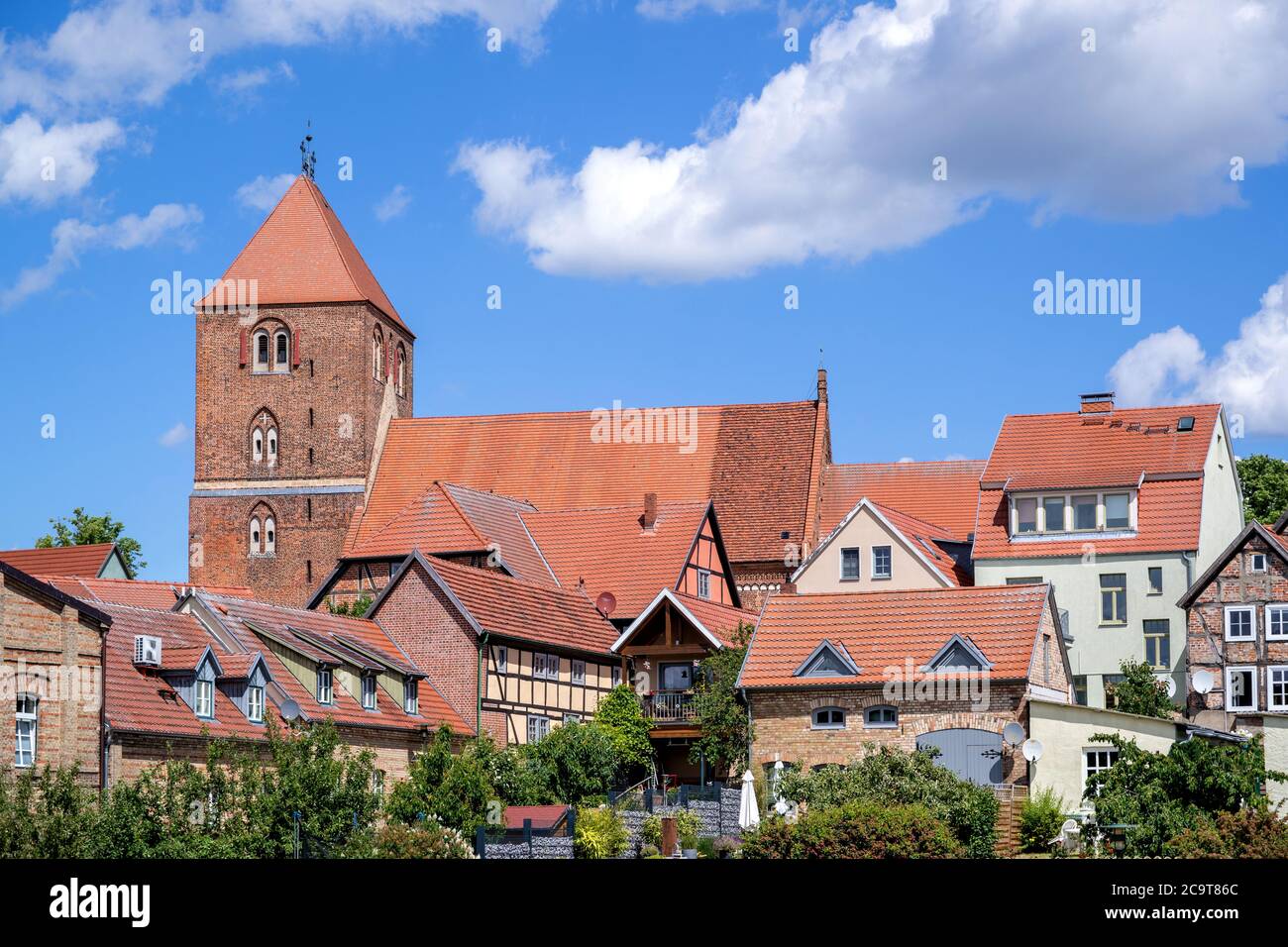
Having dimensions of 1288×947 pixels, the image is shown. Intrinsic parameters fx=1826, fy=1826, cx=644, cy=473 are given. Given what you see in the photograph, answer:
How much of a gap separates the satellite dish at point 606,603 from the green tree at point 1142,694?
14456mm

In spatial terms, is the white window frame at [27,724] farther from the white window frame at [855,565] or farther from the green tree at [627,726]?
the white window frame at [855,565]

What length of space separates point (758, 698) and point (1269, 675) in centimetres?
1498

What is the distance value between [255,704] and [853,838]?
571 inches

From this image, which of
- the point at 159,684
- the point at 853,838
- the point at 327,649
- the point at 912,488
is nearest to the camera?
the point at 853,838

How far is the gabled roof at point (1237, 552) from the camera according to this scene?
48219 millimetres

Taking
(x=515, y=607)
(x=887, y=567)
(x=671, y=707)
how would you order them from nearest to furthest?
(x=515, y=607) → (x=671, y=707) → (x=887, y=567)

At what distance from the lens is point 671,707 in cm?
4825

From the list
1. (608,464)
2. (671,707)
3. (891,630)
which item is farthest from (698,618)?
(608,464)

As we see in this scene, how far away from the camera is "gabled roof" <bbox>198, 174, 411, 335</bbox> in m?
72.5

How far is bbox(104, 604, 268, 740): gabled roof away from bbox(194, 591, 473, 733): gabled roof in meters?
1.14

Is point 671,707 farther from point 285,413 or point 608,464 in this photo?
point 285,413

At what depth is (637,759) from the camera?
154ft

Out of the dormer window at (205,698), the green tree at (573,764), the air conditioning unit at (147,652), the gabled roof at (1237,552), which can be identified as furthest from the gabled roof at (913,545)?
the air conditioning unit at (147,652)
